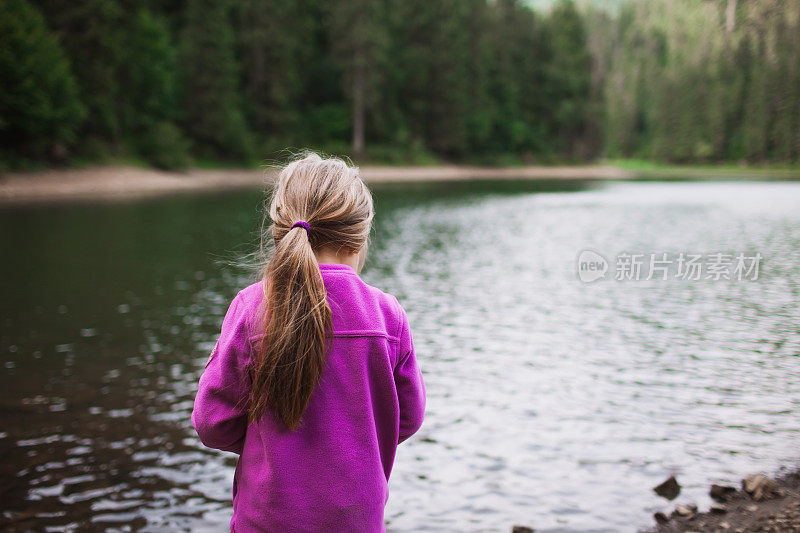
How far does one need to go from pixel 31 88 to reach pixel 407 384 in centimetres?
4022

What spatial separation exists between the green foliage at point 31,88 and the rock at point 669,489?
3808 centimetres

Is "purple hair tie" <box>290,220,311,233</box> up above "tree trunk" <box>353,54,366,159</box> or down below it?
below

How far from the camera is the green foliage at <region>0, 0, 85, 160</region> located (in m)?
34.3

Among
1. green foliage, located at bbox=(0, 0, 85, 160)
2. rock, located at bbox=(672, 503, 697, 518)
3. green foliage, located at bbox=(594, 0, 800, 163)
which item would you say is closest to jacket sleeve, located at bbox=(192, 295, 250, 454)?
rock, located at bbox=(672, 503, 697, 518)

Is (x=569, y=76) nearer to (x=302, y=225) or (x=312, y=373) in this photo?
(x=302, y=225)

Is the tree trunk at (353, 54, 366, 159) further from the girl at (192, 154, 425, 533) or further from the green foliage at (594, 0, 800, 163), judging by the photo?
the girl at (192, 154, 425, 533)

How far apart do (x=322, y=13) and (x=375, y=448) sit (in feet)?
243

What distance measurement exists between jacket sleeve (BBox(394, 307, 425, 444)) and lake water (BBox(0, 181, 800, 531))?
3.54m

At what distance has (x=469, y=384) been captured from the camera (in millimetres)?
8531

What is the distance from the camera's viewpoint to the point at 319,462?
1.88 meters

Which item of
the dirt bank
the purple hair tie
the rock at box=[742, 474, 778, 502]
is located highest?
the purple hair tie

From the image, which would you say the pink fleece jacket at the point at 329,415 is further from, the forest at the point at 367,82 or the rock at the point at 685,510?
the forest at the point at 367,82


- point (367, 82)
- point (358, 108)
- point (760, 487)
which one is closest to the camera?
point (760, 487)

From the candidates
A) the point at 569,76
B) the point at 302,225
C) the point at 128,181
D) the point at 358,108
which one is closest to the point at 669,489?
the point at 302,225
